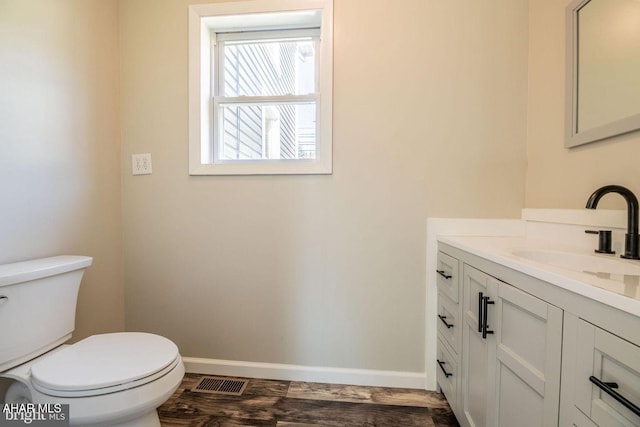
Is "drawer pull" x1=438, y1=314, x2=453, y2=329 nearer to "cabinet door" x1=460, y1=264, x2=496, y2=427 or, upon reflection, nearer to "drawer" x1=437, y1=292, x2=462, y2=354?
"drawer" x1=437, y1=292, x2=462, y2=354

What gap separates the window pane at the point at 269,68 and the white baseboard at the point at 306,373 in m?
1.66

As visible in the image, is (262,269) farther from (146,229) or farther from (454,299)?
(454,299)

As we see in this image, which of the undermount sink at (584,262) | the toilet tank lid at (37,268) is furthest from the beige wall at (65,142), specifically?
the undermount sink at (584,262)

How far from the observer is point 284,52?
5.54 ft

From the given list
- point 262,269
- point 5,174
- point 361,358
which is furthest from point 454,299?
A: point 5,174

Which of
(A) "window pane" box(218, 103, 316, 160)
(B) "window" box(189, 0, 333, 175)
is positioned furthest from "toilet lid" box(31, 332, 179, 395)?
(A) "window pane" box(218, 103, 316, 160)

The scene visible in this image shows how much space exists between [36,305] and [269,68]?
1644 mm

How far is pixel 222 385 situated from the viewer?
1511mm

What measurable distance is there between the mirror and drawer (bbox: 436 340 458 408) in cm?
112

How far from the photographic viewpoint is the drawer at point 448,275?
3.95ft

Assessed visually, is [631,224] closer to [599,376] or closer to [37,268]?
[599,376]

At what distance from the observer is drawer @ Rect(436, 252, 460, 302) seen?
3.95 feet

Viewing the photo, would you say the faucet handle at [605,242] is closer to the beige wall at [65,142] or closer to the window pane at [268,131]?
the window pane at [268,131]

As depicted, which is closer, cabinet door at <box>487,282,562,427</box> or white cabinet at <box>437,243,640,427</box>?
white cabinet at <box>437,243,640,427</box>
